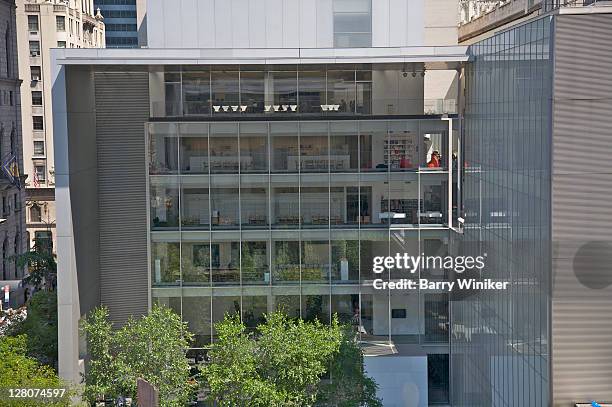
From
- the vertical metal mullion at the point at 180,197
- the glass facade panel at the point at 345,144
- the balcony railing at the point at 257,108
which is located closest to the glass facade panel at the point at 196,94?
the balcony railing at the point at 257,108

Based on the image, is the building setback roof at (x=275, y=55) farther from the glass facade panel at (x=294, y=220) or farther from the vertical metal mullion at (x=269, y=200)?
the vertical metal mullion at (x=269, y=200)

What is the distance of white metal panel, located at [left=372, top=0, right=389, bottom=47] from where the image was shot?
39.2 meters

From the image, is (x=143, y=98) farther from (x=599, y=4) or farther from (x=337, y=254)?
(x=599, y=4)

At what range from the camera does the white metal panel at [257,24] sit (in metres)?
39.0

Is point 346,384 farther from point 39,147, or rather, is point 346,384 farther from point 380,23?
point 39,147

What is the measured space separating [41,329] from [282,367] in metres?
11.2

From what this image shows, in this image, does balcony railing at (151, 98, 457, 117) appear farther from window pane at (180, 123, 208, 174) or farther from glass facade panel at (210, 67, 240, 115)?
window pane at (180, 123, 208, 174)

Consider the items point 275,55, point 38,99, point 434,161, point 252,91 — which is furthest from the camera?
point 38,99

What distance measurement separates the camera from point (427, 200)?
126ft

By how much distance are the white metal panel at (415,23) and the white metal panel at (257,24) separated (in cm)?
562

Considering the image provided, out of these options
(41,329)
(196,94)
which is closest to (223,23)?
(196,94)

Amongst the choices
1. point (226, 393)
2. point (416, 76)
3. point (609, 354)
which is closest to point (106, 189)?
point (226, 393)

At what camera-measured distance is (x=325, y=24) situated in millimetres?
39344

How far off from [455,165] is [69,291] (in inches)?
589
